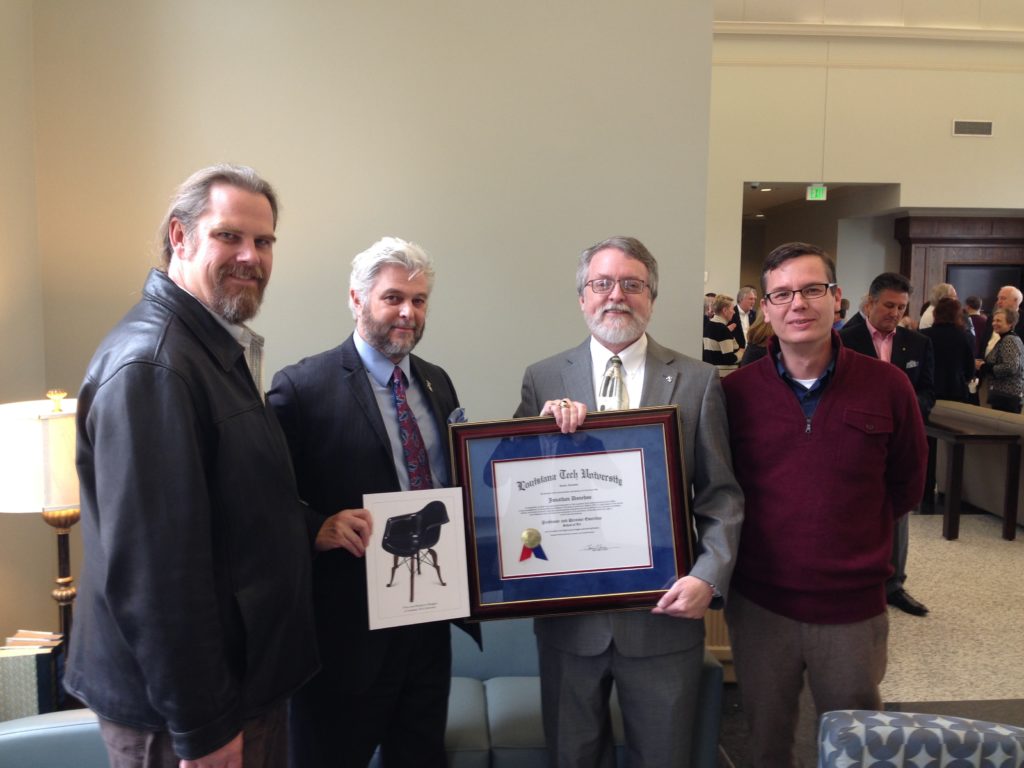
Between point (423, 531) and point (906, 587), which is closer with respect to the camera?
point (423, 531)

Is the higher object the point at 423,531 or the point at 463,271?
the point at 463,271

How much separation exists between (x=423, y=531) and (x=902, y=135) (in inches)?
398

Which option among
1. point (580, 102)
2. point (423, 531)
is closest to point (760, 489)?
point (423, 531)

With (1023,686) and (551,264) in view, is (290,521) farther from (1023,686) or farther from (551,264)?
(1023,686)

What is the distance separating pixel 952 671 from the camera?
3635mm

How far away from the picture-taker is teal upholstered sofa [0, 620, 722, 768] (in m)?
1.88

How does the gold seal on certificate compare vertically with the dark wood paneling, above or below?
below

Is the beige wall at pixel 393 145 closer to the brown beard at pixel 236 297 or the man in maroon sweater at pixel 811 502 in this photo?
the man in maroon sweater at pixel 811 502

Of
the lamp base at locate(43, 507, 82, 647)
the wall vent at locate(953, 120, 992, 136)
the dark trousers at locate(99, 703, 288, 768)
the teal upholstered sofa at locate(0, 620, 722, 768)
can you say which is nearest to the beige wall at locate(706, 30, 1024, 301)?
the wall vent at locate(953, 120, 992, 136)

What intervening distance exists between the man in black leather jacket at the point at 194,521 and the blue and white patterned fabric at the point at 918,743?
3.62 feet

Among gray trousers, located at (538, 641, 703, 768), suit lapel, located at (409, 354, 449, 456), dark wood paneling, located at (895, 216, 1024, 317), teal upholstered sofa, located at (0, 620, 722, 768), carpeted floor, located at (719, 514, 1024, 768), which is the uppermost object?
dark wood paneling, located at (895, 216, 1024, 317)

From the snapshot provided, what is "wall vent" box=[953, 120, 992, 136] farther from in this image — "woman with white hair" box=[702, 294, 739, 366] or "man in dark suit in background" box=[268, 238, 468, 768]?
"man in dark suit in background" box=[268, 238, 468, 768]

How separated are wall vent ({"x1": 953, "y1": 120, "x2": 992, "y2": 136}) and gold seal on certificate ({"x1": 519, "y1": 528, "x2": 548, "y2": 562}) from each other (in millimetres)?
10320

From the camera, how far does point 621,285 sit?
74.4 inches
